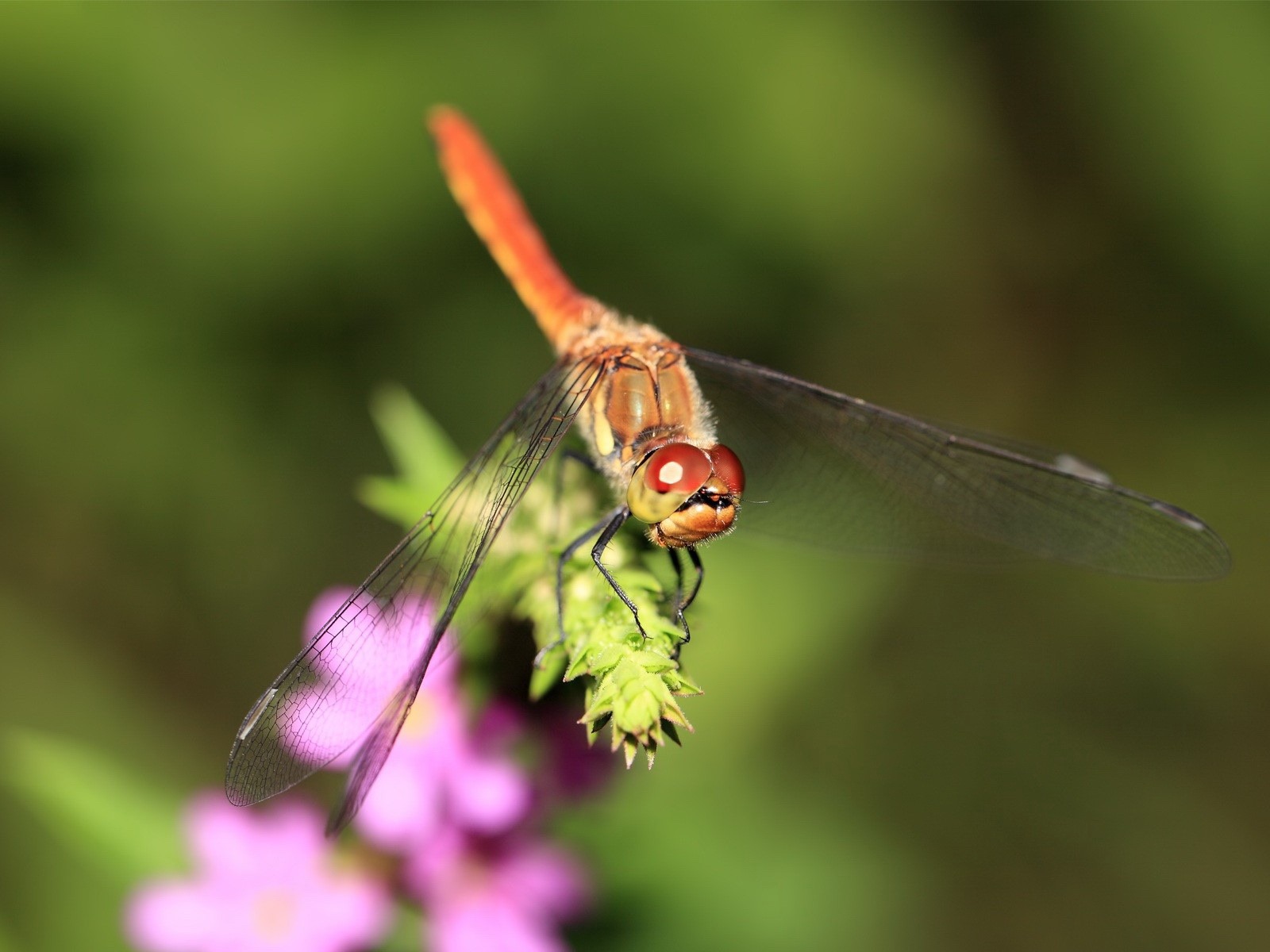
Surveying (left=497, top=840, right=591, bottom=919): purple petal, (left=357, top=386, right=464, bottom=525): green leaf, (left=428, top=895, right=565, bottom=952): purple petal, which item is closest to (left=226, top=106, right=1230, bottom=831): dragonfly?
(left=357, top=386, right=464, bottom=525): green leaf

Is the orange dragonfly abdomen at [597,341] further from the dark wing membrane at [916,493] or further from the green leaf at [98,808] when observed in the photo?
the green leaf at [98,808]

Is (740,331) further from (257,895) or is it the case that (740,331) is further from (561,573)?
(257,895)

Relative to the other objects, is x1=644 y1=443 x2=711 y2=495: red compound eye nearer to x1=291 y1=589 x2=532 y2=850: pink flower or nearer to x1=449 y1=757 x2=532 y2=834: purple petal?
x1=291 y1=589 x2=532 y2=850: pink flower

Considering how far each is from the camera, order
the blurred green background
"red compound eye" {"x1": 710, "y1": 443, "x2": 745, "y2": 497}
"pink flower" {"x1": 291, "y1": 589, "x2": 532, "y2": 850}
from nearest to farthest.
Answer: "pink flower" {"x1": 291, "y1": 589, "x2": 532, "y2": 850} < "red compound eye" {"x1": 710, "y1": 443, "x2": 745, "y2": 497} < the blurred green background

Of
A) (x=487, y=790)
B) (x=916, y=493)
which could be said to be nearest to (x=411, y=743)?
(x=487, y=790)

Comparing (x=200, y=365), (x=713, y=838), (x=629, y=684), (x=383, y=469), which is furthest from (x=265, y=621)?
(x=629, y=684)

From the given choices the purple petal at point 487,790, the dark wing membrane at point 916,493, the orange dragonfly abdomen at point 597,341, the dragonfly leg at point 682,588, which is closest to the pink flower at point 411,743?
the purple petal at point 487,790
